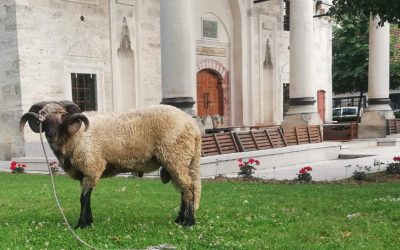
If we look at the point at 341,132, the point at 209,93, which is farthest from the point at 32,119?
the point at 341,132

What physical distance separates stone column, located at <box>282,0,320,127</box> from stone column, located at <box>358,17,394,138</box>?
480 cm

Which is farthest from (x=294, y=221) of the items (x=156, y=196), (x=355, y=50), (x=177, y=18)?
(x=355, y=50)

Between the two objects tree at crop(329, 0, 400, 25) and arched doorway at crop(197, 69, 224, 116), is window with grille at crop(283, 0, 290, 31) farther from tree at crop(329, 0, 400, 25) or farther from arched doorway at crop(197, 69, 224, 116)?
tree at crop(329, 0, 400, 25)

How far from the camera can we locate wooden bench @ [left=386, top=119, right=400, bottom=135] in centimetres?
2268

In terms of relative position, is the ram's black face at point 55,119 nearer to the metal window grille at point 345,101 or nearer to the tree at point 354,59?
the tree at point 354,59

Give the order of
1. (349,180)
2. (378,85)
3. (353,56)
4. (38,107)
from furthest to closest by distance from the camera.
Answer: (353,56)
(378,85)
(349,180)
(38,107)

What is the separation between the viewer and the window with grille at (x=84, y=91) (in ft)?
60.1

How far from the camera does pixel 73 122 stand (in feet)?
19.7

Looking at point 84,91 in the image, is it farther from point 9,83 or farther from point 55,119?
point 55,119

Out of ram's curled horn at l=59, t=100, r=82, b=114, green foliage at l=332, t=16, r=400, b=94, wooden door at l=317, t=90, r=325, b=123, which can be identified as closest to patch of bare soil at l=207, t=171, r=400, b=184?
ram's curled horn at l=59, t=100, r=82, b=114

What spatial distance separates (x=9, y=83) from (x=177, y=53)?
674cm

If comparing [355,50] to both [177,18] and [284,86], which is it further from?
[177,18]

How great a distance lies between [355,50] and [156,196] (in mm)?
27078

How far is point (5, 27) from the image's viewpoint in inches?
659
